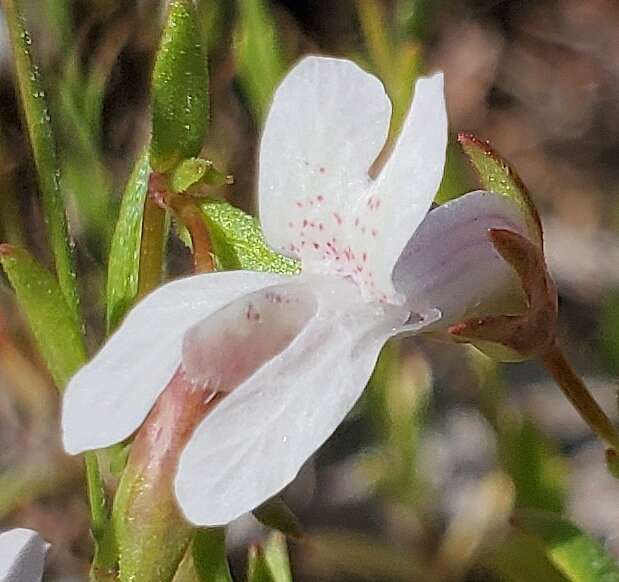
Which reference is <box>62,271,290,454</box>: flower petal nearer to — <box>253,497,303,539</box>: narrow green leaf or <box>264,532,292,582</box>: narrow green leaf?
<box>253,497,303,539</box>: narrow green leaf

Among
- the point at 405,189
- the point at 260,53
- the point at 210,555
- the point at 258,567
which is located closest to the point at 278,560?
the point at 258,567

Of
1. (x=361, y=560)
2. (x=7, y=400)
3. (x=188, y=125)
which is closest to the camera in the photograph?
(x=188, y=125)

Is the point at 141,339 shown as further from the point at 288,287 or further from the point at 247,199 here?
the point at 247,199

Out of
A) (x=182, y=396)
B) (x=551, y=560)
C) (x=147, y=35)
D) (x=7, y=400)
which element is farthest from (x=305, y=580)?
(x=182, y=396)

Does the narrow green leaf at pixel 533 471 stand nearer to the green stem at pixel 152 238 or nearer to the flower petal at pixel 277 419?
the green stem at pixel 152 238

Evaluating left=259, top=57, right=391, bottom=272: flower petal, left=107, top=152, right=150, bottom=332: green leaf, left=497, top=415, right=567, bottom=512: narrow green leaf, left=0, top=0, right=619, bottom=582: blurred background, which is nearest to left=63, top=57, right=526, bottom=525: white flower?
left=259, top=57, right=391, bottom=272: flower petal
